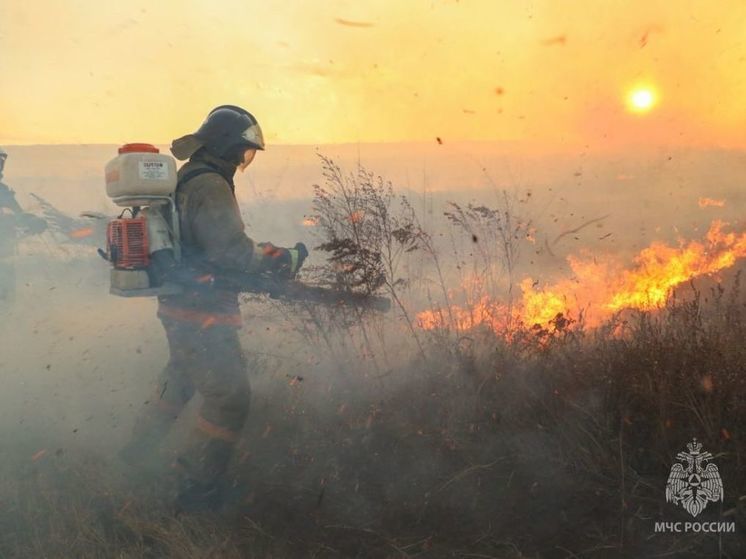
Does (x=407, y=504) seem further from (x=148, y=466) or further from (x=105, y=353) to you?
(x=105, y=353)

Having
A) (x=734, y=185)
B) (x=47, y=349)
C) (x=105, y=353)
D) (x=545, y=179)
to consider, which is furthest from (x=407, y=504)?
(x=734, y=185)

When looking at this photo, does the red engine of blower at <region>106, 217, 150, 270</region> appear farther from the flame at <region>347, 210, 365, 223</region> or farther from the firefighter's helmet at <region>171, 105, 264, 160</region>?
the flame at <region>347, 210, 365, 223</region>

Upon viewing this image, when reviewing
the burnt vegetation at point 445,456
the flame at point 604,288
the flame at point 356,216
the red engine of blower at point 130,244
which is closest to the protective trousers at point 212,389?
the burnt vegetation at point 445,456

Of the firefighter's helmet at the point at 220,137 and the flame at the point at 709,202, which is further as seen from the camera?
the flame at the point at 709,202

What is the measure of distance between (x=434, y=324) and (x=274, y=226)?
353cm

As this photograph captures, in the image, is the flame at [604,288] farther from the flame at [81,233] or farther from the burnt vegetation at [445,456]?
the flame at [81,233]

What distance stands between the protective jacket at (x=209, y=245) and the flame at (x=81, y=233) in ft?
3.39

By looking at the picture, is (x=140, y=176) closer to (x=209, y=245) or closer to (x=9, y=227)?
(x=209, y=245)

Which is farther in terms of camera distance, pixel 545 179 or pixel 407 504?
pixel 545 179

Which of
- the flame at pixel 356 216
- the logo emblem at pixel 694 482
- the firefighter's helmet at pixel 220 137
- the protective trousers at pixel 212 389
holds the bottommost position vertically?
the logo emblem at pixel 694 482

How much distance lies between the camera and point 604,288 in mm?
5254

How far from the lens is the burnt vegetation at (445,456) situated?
2.59 m

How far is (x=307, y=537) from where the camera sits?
8.89 ft

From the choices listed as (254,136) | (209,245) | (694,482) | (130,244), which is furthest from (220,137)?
(694,482)
